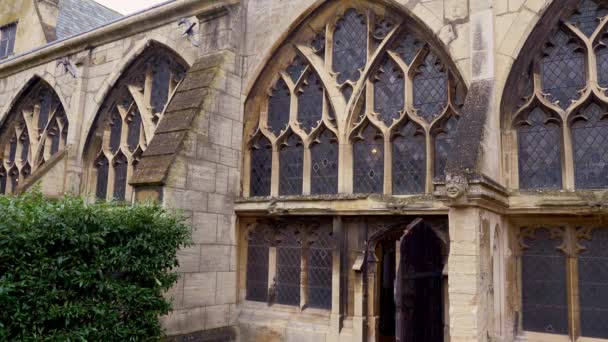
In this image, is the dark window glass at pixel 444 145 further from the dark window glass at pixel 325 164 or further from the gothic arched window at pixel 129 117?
the gothic arched window at pixel 129 117

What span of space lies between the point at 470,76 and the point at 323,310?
3.78 m

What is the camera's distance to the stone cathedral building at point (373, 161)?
542cm

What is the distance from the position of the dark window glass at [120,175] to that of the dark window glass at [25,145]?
342cm

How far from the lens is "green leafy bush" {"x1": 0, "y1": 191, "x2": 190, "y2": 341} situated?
455 centimetres

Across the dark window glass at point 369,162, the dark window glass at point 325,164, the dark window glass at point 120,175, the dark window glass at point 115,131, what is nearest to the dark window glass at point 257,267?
the dark window glass at point 325,164

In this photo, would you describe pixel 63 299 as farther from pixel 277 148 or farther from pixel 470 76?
pixel 470 76

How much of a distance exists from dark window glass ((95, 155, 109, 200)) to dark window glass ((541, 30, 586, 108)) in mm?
8263

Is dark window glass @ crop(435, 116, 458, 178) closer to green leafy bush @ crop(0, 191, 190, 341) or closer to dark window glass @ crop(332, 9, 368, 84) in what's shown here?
dark window glass @ crop(332, 9, 368, 84)

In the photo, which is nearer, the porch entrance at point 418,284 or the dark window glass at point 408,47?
the porch entrance at point 418,284

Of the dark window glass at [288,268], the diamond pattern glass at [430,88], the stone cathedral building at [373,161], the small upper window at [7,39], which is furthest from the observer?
Result: the small upper window at [7,39]

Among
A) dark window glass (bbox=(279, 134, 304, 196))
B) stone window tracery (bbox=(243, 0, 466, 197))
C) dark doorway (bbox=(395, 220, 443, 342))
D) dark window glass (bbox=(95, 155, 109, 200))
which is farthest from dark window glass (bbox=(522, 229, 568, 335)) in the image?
dark window glass (bbox=(95, 155, 109, 200))

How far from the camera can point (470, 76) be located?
6.03 meters

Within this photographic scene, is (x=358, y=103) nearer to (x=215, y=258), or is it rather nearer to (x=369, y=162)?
(x=369, y=162)

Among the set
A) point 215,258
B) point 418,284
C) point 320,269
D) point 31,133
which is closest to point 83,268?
point 215,258
